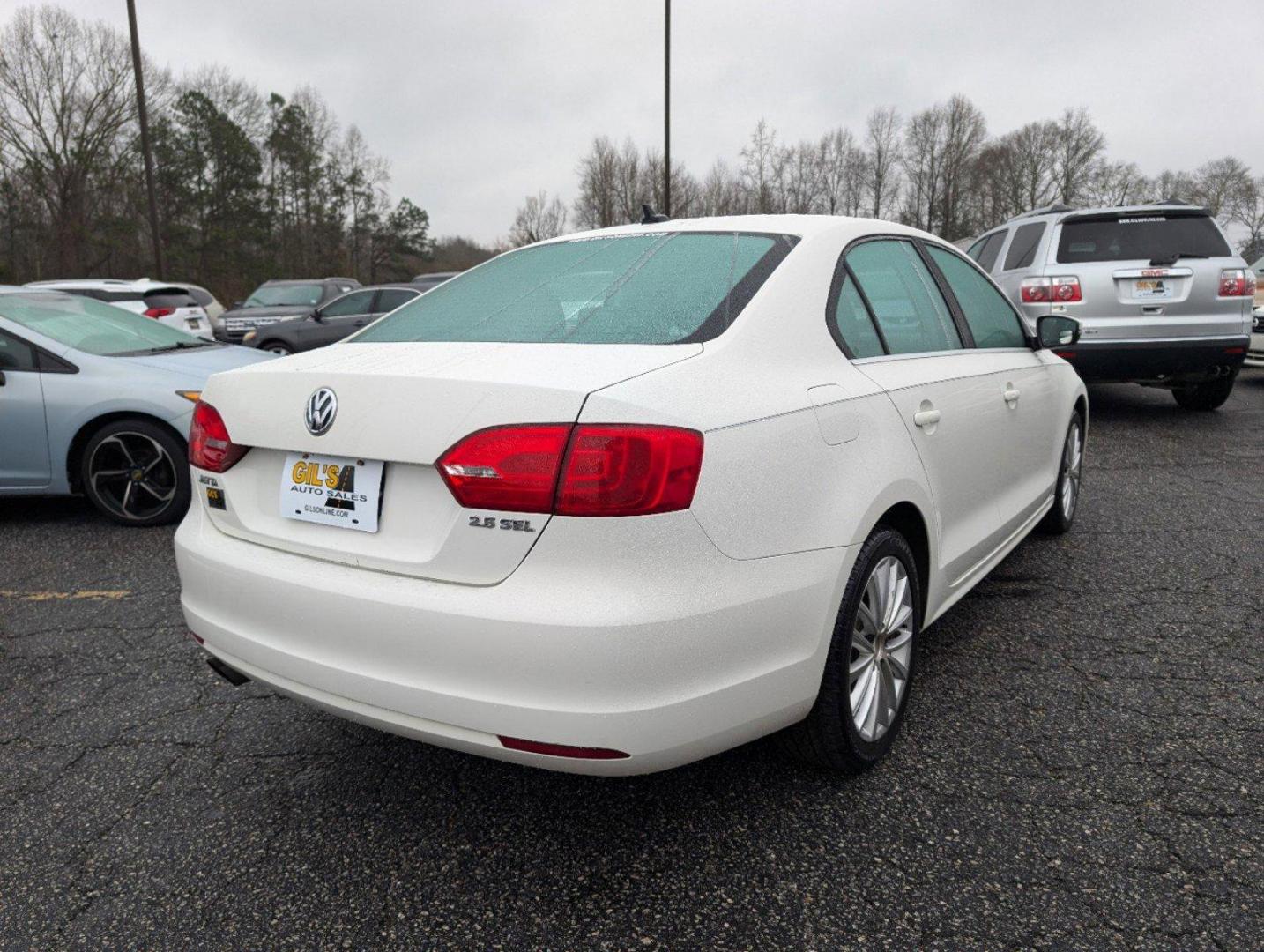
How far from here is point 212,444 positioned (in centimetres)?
236

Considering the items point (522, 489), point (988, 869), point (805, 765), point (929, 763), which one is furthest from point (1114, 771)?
point (522, 489)

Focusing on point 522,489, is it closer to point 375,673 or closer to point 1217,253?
point 375,673

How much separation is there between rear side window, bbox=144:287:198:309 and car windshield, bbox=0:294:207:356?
25.7ft

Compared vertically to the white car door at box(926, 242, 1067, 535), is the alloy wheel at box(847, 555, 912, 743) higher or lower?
lower

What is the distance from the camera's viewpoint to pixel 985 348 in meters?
3.37

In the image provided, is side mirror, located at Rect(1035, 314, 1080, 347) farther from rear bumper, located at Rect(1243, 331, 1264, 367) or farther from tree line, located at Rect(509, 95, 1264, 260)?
tree line, located at Rect(509, 95, 1264, 260)

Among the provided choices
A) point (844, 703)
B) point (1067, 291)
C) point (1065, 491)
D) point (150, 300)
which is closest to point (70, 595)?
point (844, 703)

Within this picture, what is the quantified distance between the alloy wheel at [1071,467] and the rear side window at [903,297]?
161 centimetres

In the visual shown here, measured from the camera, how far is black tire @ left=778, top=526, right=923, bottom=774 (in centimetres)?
218

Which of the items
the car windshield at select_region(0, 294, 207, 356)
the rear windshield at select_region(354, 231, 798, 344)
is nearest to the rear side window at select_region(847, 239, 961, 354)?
the rear windshield at select_region(354, 231, 798, 344)

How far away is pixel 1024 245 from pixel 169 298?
11919 mm

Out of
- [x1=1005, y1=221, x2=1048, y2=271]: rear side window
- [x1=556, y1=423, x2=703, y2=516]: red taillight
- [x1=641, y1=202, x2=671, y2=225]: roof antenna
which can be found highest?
[x1=1005, y1=221, x2=1048, y2=271]: rear side window

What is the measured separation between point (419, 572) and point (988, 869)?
55.5 inches

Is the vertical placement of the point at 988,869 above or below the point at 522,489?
below
